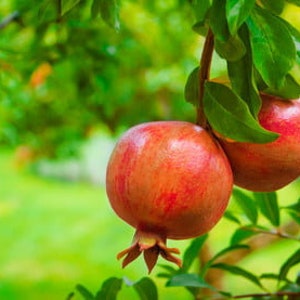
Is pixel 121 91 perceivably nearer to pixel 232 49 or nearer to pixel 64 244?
pixel 64 244

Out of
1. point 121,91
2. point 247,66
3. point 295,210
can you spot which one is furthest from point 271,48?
point 121,91

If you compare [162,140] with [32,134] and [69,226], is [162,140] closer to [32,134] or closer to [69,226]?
[32,134]

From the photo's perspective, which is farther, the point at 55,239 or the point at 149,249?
the point at 55,239

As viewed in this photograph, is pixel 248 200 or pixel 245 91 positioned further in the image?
pixel 248 200

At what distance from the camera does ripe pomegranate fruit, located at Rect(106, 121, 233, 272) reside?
49 cm

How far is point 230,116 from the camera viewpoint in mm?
517

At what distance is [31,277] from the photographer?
12.0ft

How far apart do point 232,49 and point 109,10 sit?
0.20 m

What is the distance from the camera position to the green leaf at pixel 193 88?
572 millimetres

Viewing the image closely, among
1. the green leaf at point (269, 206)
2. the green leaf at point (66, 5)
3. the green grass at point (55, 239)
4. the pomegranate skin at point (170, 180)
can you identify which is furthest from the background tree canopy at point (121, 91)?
the pomegranate skin at point (170, 180)

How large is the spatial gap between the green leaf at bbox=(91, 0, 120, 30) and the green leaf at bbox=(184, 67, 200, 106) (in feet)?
0.43

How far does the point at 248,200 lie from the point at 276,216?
1.8 inches

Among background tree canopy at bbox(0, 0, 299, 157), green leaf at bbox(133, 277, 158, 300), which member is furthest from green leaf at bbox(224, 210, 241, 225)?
background tree canopy at bbox(0, 0, 299, 157)

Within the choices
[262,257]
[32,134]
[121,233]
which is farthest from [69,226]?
[32,134]
